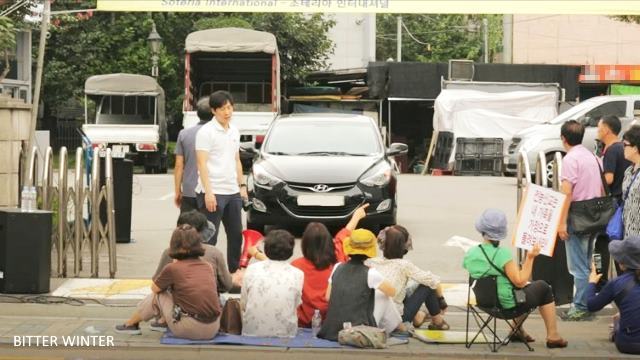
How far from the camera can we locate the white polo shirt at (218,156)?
10.7m

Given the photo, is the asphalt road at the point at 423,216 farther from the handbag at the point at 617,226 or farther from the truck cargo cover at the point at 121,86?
the truck cargo cover at the point at 121,86

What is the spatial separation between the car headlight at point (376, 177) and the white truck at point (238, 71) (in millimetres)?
14892

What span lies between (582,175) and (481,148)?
21.1m

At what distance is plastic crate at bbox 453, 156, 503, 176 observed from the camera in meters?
→ 30.4

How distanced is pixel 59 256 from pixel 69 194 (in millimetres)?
607

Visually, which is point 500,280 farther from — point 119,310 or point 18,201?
point 18,201

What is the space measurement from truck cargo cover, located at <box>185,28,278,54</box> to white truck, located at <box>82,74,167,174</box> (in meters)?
2.82

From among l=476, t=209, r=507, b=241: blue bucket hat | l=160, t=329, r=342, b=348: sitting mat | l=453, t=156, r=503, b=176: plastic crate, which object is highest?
l=476, t=209, r=507, b=241: blue bucket hat

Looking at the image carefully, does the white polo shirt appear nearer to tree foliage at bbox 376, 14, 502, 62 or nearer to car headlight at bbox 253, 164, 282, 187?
car headlight at bbox 253, 164, 282, 187

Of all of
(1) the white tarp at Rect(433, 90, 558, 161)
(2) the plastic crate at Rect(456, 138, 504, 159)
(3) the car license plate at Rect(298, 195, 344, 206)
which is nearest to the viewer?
(3) the car license plate at Rect(298, 195, 344, 206)

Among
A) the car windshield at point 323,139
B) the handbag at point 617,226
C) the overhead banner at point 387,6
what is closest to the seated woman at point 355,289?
the handbag at point 617,226

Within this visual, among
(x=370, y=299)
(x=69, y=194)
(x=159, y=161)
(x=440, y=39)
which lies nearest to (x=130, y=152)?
(x=159, y=161)

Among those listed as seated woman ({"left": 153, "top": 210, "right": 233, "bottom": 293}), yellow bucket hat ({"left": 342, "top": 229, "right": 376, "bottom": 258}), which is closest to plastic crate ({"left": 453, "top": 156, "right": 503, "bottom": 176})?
seated woman ({"left": 153, "top": 210, "right": 233, "bottom": 293})

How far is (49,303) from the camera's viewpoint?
1023 cm
